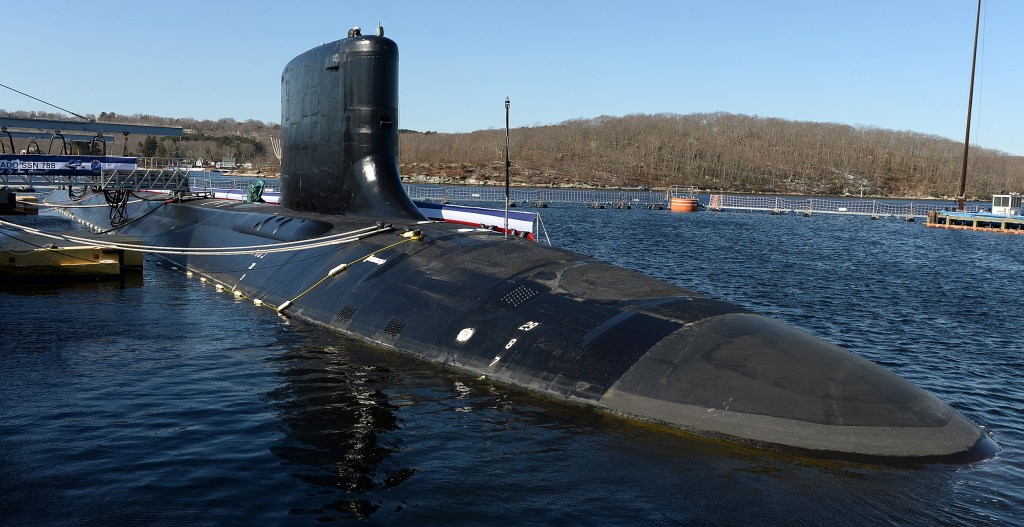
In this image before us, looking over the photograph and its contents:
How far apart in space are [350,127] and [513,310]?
414 inches

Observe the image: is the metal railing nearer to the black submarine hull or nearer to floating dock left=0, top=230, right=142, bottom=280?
floating dock left=0, top=230, right=142, bottom=280

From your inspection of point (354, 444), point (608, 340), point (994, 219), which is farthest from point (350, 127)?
point (994, 219)

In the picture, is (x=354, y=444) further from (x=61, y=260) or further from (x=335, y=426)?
(x=61, y=260)

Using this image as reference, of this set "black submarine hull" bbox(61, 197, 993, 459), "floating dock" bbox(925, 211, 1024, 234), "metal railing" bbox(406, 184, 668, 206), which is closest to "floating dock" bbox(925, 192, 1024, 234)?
"floating dock" bbox(925, 211, 1024, 234)

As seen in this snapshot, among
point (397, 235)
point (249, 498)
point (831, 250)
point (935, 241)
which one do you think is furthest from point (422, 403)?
point (935, 241)

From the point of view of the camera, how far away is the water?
951 centimetres

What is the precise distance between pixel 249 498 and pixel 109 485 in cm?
183

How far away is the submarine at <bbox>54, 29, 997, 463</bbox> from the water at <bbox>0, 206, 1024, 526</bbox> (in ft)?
1.41

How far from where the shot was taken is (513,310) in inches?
596

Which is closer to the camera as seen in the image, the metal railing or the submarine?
the submarine

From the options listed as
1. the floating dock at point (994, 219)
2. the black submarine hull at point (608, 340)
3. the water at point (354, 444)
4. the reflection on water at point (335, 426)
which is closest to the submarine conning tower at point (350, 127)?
the black submarine hull at point (608, 340)

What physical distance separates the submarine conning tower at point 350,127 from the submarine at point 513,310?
5cm

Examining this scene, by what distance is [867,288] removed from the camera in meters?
34.0

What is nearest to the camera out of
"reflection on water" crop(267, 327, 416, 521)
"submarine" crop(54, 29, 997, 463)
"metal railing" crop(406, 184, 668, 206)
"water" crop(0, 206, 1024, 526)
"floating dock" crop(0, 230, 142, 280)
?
"water" crop(0, 206, 1024, 526)
